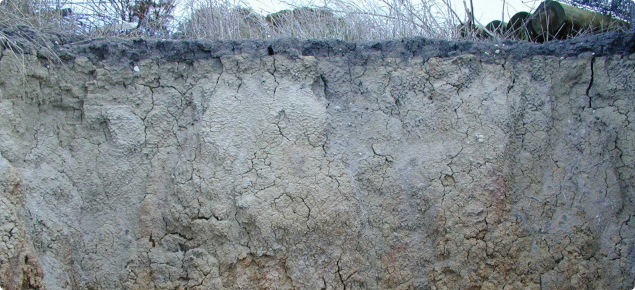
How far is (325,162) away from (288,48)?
70 cm

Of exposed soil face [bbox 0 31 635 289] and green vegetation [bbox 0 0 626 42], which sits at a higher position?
green vegetation [bbox 0 0 626 42]

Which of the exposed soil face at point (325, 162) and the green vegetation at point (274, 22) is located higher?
the green vegetation at point (274, 22)

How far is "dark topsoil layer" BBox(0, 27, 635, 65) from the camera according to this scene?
3.29 m

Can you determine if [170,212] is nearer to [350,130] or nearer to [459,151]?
[350,130]

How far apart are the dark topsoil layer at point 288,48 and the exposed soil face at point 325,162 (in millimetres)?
12

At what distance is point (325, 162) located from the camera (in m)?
3.31

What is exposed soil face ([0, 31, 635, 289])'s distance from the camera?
10.5ft

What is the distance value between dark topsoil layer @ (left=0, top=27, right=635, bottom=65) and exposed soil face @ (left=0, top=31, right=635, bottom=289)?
12 mm

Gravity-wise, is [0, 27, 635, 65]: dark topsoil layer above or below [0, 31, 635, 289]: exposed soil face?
above

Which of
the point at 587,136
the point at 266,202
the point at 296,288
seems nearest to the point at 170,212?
the point at 266,202

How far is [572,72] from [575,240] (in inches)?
38.2

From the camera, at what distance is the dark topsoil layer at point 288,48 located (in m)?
3.29

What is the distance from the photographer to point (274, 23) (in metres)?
4.59

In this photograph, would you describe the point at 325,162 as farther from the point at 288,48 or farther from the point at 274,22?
the point at 274,22
